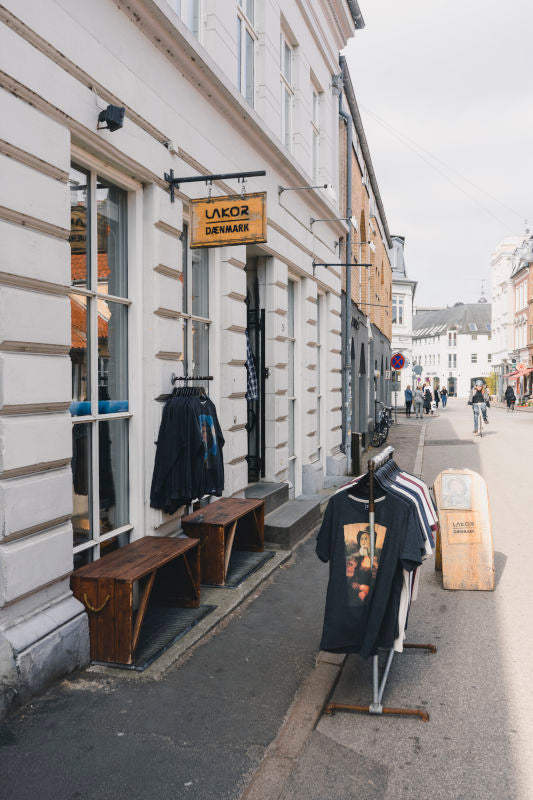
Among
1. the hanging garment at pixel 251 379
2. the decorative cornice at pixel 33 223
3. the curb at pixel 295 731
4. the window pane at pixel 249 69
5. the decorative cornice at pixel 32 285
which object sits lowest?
the curb at pixel 295 731

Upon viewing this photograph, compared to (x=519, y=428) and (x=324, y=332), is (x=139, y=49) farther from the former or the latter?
(x=519, y=428)

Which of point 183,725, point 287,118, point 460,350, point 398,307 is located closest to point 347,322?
point 287,118

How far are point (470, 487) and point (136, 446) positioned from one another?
3156 mm

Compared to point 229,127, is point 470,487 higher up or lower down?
lower down

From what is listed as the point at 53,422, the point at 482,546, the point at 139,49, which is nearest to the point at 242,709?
the point at 53,422

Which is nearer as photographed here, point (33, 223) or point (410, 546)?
point (410, 546)

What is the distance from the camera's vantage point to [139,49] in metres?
5.88

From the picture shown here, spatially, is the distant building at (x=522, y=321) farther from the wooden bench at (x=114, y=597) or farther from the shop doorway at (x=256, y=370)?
the wooden bench at (x=114, y=597)

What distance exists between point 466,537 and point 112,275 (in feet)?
13.2

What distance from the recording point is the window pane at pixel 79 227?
5355mm

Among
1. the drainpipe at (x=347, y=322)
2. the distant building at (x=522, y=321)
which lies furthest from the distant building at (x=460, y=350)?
the drainpipe at (x=347, y=322)

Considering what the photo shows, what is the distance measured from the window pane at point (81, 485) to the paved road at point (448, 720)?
217cm

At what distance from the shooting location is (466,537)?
6844mm

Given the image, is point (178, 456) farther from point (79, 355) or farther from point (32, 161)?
point (32, 161)
